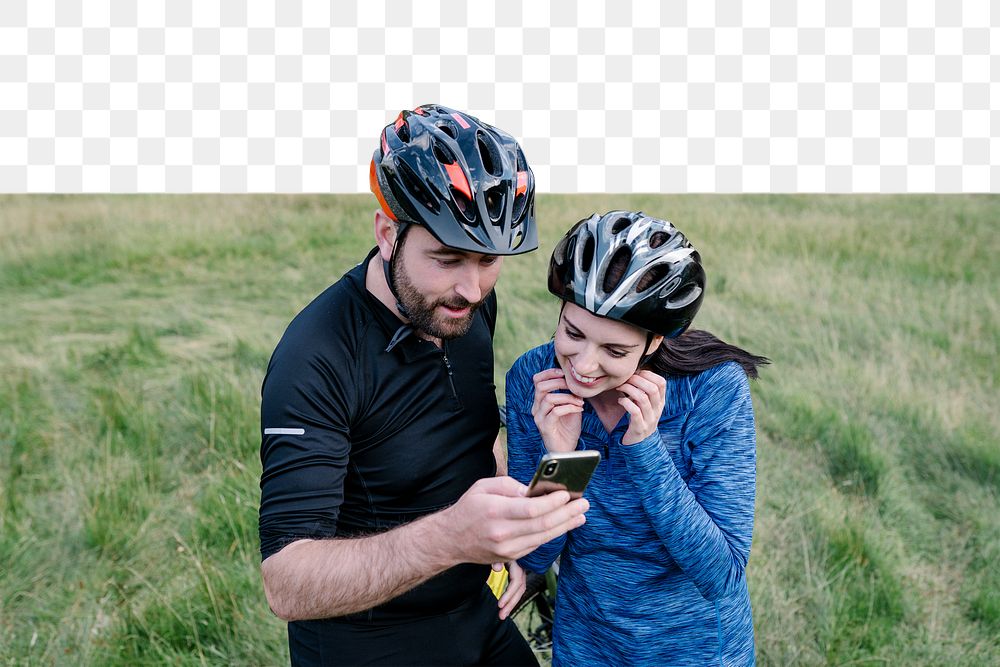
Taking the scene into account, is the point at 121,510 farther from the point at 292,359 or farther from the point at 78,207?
the point at 78,207

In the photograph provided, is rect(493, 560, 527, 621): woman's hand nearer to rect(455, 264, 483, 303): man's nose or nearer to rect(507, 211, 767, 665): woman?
rect(507, 211, 767, 665): woman

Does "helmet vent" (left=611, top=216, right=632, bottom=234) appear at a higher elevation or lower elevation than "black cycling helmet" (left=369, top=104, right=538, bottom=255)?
lower

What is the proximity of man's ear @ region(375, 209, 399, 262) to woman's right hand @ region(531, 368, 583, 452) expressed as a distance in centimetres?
65

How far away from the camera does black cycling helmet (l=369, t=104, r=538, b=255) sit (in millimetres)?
2711

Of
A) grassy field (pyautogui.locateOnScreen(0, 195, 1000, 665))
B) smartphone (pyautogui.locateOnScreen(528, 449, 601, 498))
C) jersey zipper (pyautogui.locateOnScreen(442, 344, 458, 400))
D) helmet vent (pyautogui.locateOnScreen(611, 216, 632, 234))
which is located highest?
helmet vent (pyautogui.locateOnScreen(611, 216, 632, 234))

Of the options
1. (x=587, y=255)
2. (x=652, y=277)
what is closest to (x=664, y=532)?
(x=652, y=277)

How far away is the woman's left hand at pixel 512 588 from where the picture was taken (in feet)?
10.6

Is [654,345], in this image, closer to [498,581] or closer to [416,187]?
[416,187]

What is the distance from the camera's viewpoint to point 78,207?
1420cm

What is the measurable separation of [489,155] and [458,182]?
199 mm

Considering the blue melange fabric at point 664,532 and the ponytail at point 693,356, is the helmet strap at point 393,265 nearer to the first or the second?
the blue melange fabric at point 664,532

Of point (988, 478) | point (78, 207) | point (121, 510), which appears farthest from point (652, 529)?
point (78, 207)

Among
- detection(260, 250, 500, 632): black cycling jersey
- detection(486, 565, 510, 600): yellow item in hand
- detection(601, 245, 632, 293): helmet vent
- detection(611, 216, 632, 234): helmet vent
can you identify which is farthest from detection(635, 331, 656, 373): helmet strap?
detection(486, 565, 510, 600): yellow item in hand

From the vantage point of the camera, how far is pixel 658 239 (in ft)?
8.93
